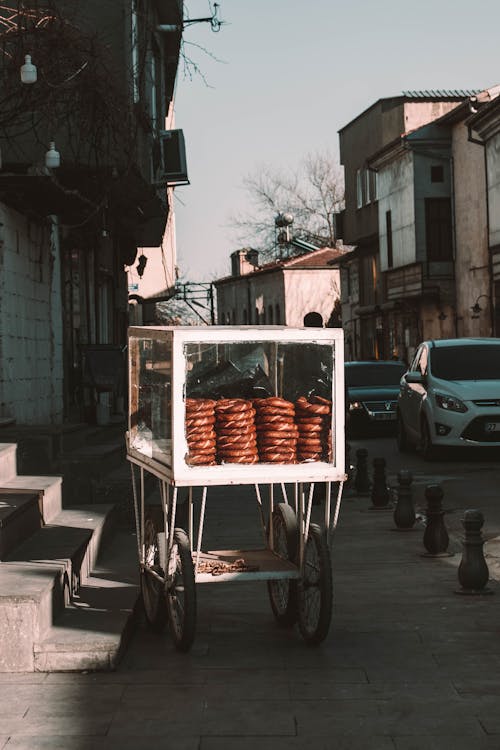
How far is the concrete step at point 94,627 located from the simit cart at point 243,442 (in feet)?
0.86

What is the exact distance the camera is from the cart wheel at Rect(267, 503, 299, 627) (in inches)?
303

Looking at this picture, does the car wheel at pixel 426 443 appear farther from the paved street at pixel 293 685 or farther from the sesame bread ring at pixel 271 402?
the sesame bread ring at pixel 271 402

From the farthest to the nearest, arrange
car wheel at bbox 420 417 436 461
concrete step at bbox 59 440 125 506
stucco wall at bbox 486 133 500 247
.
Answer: stucco wall at bbox 486 133 500 247, car wheel at bbox 420 417 436 461, concrete step at bbox 59 440 125 506

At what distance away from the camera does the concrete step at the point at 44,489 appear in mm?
9727

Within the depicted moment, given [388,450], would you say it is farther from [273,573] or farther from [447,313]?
[447,313]

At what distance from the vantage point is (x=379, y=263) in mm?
58812

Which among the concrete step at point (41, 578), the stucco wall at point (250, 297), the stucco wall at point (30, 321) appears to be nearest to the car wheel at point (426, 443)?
the stucco wall at point (30, 321)

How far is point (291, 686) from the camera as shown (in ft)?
20.9

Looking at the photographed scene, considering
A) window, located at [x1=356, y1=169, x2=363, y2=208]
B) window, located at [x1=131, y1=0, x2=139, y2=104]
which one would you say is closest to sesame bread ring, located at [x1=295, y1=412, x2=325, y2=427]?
window, located at [x1=131, y1=0, x2=139, y2=104]

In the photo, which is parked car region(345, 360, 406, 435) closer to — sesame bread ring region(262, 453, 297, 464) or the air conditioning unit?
the air conditioning unit

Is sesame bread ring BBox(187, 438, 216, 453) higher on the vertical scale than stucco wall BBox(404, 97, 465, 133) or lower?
lower

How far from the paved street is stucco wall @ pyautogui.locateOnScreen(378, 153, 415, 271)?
41.9 metres

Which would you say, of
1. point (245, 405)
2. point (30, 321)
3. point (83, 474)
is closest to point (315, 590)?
point (245, 405)

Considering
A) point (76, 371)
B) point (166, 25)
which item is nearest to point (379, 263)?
point (166, 25)
